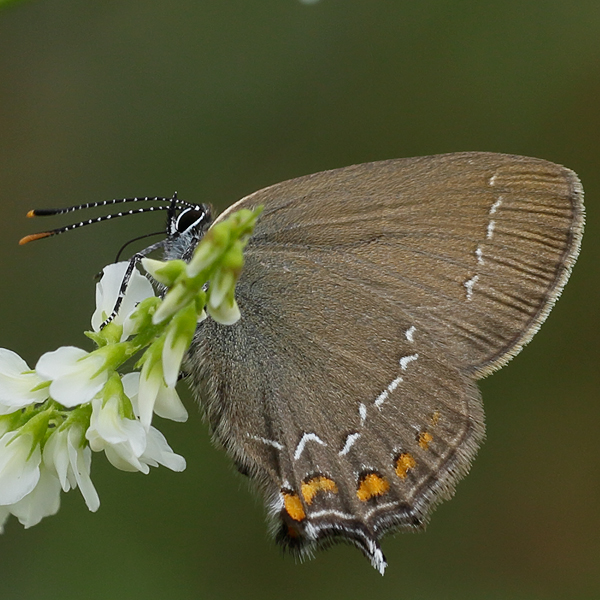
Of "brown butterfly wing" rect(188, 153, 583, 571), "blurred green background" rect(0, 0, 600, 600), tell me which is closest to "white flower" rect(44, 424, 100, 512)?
"brown butterfly wing" rect(188, 153, 583, 571)

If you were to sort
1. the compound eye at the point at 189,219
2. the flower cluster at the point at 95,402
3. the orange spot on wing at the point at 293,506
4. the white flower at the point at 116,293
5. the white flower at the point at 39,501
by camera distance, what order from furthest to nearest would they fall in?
the compound eye at the point at 189,219, the orange spot on wing at the point at 293,506, the white flower at the point at 116,293, the white flower at the point at 39,501, the flower cluster at the point at 95,402

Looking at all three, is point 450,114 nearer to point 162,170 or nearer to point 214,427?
point 162,170

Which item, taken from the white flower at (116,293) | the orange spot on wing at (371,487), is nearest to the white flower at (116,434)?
the white flower at (116,293)

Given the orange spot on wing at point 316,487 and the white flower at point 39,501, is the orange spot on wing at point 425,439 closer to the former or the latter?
the orange spot on wing at point 316,487

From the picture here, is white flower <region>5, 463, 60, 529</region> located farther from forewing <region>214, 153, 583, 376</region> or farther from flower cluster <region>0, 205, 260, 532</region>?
forewing <region>214, 153, 583, 376</region>

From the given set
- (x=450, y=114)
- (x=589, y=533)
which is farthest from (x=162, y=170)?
(x=589, y=533)
